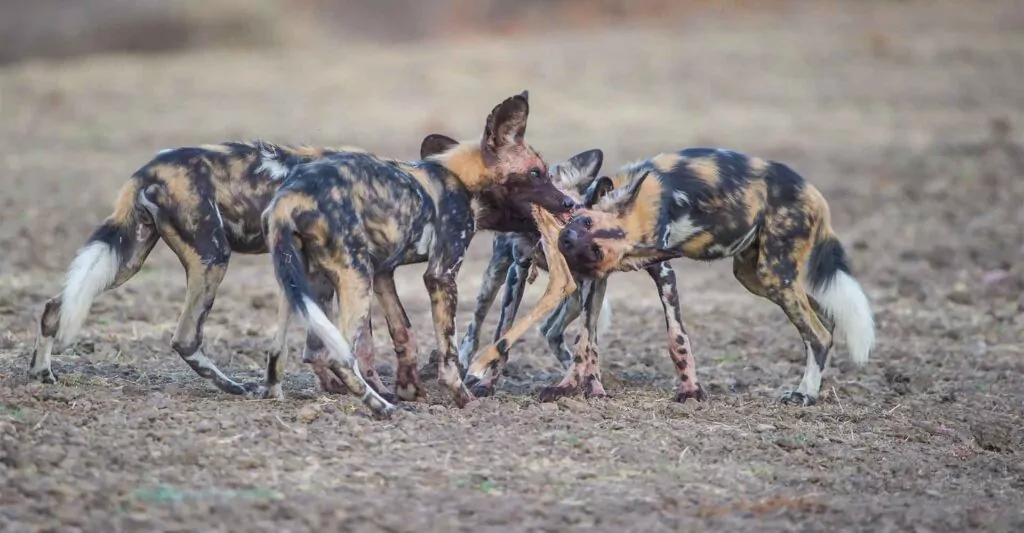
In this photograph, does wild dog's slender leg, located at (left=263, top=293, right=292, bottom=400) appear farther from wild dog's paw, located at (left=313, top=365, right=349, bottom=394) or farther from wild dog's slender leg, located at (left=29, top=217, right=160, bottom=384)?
wild dog's slender leg, located at (left=29, top=217, right=160, bottom=384)

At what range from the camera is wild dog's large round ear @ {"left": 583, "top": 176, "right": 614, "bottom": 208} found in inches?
277

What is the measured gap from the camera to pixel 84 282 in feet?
20.9

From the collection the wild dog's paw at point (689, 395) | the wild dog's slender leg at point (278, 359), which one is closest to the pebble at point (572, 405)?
the wild dog's paw at point (689, 395)

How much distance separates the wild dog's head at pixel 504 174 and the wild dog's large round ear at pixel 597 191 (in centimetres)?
9

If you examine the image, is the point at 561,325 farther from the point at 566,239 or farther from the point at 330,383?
the point at 330,383

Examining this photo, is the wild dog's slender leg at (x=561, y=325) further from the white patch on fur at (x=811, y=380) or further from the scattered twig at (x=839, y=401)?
the scattered twig at (x=839, y=401)

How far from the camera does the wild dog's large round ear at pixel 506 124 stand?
680 cm

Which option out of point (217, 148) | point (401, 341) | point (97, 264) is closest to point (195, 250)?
point (97, 264)

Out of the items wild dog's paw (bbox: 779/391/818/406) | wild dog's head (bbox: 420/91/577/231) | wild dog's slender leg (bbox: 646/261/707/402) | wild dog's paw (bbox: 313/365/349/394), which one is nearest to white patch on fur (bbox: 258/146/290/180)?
wild dog's head (bbox: 420/91/577/231)

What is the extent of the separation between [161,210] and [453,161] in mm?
1444

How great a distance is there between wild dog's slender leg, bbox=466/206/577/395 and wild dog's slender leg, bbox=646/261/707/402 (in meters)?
0.50

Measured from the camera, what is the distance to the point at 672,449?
18.9 feet

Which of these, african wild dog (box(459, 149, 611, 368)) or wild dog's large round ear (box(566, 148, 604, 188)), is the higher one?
wild dog's large round ear (box(566, 148, 604, 188))

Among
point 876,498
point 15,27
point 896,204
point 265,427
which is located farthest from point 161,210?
point 15,27
